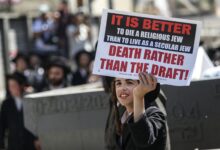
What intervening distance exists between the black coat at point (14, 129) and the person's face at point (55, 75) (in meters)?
→ 0.73

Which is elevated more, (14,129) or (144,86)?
(144,86)

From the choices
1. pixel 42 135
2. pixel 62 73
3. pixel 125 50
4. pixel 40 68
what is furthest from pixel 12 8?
pixel 125 50

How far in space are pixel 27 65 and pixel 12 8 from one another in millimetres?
7920

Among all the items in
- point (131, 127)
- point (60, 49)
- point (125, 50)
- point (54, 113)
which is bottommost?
point (60, 49)

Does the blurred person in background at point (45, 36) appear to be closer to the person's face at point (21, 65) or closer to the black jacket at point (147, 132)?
the person's face at point (21, 65)

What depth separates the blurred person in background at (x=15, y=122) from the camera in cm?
848

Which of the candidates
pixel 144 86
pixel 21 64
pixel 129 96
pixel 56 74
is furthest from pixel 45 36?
pixel 144 86

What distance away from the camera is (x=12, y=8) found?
2070 cm

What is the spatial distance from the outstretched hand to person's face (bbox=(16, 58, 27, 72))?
8273mm

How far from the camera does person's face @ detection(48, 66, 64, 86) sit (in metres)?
9.41

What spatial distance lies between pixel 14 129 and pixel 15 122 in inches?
2.9

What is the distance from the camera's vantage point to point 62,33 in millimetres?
16547

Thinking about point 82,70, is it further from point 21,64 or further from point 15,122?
point 15,122

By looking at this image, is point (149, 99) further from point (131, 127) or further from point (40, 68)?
point (40, 68)
